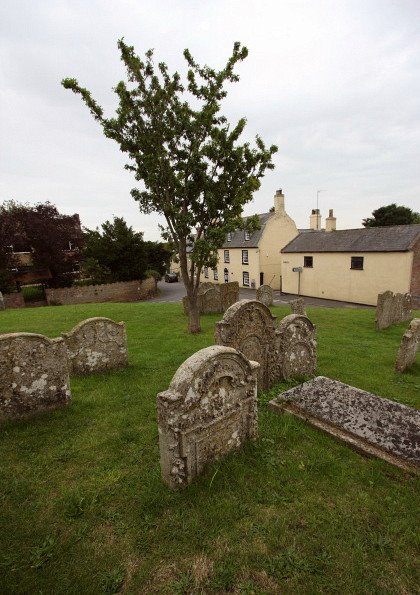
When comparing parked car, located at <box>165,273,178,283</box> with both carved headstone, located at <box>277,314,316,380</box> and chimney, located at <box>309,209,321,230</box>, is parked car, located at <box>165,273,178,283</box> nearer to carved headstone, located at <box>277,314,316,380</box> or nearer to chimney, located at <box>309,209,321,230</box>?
chimney, located at <box>309,209,321,230</box>

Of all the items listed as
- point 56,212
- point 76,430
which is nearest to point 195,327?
point 76,430

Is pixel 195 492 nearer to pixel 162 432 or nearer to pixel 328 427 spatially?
pixel 162 432

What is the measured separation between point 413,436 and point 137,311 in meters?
17.1

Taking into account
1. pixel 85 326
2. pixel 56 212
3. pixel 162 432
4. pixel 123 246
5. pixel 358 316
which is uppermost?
pixel 56 212

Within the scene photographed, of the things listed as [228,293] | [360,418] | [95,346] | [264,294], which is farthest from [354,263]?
[95,346]

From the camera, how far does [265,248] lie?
119 feet

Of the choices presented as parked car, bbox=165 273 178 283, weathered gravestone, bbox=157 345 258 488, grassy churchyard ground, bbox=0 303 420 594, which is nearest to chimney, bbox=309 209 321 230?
parked car, bbox=165 273 178 283

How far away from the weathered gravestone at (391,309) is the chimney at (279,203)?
21522 mm

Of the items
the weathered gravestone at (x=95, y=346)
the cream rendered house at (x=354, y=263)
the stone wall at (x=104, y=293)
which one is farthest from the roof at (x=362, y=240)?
the weathered gravestone at (x=95, y=346)

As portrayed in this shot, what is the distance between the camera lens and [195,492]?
4227 mm

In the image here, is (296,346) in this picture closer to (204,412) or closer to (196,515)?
(204,412)

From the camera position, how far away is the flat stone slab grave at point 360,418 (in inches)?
193

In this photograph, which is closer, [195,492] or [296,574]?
[296,574]

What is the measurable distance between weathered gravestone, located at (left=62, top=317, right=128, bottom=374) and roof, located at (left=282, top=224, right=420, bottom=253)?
24670mm
